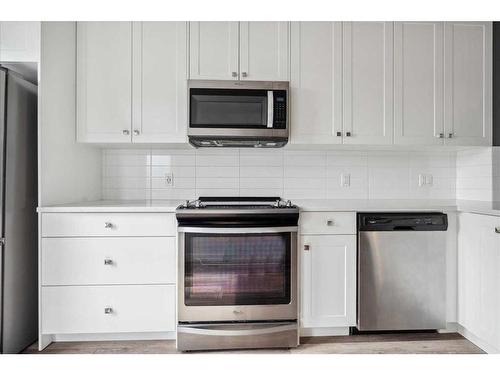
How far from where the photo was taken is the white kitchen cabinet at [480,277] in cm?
179

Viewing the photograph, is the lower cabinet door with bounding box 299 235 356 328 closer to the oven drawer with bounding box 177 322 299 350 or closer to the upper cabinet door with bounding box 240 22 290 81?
the oven drawer with bounding box 177 322 299 350

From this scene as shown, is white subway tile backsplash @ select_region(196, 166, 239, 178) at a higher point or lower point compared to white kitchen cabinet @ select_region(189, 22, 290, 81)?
lower

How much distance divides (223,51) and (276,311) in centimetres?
172

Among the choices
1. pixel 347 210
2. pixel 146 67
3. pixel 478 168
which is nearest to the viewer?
pixel 347 210

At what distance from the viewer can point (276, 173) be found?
2564mm

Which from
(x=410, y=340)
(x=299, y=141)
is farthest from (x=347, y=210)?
(x=410, y=340)

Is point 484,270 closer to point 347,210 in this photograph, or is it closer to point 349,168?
point 347,210

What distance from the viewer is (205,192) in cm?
253

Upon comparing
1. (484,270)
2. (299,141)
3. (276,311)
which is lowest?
(276,311)

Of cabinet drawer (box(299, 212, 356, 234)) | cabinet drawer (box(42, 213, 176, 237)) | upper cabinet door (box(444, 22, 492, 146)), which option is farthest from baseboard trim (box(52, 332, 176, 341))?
upper cabinet door (box(444, 22, 492, 146))

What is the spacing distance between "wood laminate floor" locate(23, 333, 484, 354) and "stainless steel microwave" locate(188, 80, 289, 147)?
133 cm

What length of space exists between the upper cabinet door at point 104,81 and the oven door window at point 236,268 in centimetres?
95

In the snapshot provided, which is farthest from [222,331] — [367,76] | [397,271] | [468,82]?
[468,82]

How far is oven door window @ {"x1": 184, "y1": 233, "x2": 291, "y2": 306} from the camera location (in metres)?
1.89
